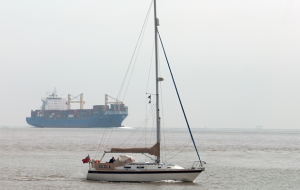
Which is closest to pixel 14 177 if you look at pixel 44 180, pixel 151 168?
pixel 44 180

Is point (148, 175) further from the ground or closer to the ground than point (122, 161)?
closer to the ground

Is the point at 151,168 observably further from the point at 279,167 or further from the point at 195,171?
the point at 279,167

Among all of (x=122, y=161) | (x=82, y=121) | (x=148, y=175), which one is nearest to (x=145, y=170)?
(x=148, y=175)

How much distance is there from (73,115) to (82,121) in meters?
5.18

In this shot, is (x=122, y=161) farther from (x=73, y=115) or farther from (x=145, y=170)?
(x=73, y=115)

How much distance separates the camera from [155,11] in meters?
22.9

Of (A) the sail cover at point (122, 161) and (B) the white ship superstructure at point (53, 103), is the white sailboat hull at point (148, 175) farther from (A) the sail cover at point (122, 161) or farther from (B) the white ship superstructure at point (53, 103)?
(B) the white ship superstructure at point (53, 103)

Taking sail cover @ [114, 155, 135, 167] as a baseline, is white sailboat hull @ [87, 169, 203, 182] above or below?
below

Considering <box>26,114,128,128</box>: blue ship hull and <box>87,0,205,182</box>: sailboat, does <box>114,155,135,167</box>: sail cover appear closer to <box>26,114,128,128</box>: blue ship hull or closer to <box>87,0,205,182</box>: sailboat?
<box>87,0,205,182</box>: sailboat

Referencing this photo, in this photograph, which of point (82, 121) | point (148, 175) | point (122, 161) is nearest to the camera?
point (148, 175)

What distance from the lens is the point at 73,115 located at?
552ft

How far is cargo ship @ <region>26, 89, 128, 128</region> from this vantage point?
160 meters

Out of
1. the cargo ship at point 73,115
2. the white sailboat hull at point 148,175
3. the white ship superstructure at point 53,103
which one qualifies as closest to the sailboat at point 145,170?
the white sailboat hull at point 148,175

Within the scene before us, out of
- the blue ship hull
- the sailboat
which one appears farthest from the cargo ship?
the sailboat
